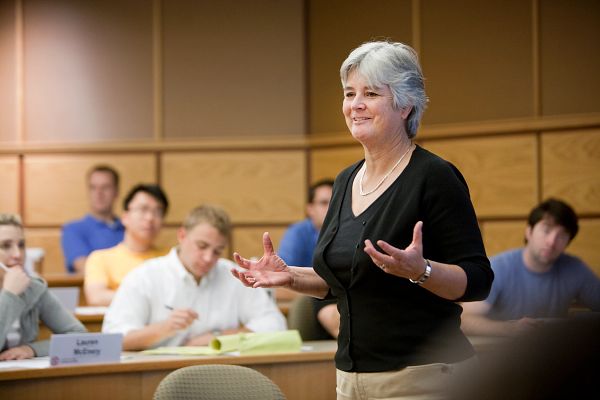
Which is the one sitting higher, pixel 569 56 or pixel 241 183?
pixel 569 56

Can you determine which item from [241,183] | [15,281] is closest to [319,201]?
[241,183]

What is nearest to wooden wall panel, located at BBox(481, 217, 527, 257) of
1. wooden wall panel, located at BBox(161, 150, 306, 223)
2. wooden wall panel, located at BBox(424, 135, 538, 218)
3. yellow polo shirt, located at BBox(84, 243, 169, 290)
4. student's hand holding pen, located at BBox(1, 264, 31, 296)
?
wooden wall panel, located at BBox(424, 135, 538, 218)

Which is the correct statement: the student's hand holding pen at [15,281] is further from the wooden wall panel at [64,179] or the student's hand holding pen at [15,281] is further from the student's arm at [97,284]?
the wooden wall panel at [64,179]

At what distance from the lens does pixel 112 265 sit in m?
5.14

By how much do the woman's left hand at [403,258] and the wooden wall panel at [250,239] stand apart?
5568mm

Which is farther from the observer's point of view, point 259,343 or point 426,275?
point 259,343

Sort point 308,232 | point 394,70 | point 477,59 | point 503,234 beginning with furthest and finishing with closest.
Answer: point 477,59 < point 503,234 < point 308,232 < point 394,70

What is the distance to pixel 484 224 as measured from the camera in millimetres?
6441

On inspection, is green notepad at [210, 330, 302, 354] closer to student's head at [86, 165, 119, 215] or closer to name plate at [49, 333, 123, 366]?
name plate at [49, 333, 123, 366]

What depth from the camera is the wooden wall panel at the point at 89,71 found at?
7.46m

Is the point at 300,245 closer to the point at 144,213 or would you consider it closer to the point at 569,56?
the point at 144,213

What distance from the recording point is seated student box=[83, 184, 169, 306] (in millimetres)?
5067

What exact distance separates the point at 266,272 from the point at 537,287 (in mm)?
Answer: 2649

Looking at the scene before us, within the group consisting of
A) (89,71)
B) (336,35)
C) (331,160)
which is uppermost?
(336,35)
